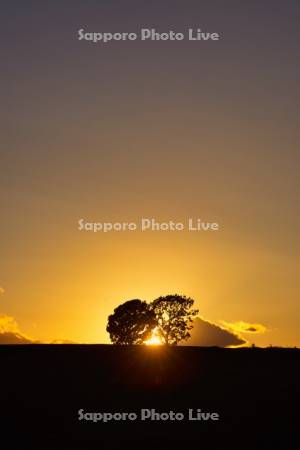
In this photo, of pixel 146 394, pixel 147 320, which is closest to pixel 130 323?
pixel 147 320

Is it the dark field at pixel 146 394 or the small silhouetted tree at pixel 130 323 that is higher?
the small silhouetted tree at pixel 130 323

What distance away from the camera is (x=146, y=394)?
118 ft

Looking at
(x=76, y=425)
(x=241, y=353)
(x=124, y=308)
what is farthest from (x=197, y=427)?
(x=124, y=308)

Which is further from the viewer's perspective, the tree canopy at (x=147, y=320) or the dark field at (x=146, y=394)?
the tree canopy at (x=147, y=320)

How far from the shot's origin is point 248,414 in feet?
106

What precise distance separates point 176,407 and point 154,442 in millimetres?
6029

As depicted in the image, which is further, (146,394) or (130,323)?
(130,323)

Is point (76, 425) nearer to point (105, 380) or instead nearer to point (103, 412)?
point (103, 412)

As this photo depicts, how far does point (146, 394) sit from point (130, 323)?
43933mm

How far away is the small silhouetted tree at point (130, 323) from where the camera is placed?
7956 centimetres

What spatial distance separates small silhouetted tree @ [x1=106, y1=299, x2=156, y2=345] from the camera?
261 ft

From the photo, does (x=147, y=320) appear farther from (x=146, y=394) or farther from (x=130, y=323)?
(x=146, y=394)

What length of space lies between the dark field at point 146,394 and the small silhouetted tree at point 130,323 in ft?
94.9

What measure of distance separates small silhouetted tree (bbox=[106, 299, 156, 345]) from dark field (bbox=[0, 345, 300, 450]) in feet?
94.9
